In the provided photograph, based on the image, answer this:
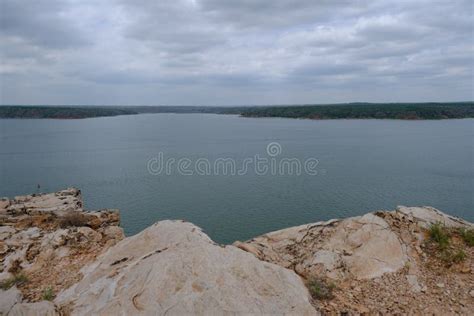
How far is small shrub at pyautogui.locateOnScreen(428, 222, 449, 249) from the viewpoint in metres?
8.10

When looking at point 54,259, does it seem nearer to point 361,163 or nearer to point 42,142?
point 361,163

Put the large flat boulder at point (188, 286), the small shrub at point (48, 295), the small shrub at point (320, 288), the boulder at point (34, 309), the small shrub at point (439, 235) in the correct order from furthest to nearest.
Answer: the small shrub at point (439, 235) < the small shrub at point (48, 295) < the small shrub at point (320, 288) < the boulder at point (34, 309) < the large flat boulder at point (188, 286)

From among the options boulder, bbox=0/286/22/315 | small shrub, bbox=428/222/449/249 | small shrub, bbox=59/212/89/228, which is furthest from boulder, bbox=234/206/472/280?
small shrub, bbox=59/212/89/228

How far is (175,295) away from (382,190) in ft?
83.1

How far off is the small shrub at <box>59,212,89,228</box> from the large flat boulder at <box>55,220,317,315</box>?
4728 millimetres

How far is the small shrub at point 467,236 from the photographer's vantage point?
26.8ft

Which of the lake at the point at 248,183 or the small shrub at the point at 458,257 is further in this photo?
the lake at the point at 248,183

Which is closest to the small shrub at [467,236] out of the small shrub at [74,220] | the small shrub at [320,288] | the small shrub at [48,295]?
the small shrub at [320,288]

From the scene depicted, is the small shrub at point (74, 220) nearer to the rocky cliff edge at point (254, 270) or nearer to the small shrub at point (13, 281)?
the rocky cliff edge at point (254, 270)

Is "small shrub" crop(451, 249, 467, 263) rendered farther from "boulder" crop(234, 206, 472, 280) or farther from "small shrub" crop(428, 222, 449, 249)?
"boulder" crop(234, 206, 472, 280)

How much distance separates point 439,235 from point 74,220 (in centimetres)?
1086

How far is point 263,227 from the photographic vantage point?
1955cm

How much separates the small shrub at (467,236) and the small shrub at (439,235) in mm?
343

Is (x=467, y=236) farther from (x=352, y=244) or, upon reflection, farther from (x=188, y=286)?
(x=188, y=286)
